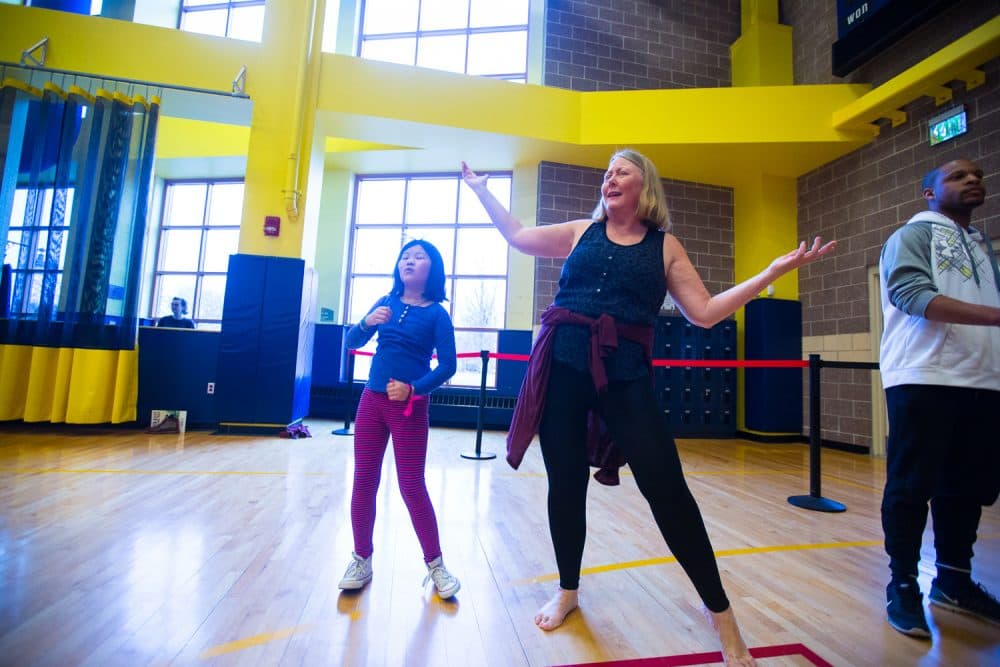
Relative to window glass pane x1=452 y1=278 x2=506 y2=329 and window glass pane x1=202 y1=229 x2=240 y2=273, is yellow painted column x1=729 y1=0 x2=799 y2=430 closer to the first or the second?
window glass pane x1=452 y1=278 x2=506 y2=329

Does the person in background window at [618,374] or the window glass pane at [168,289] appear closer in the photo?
the person in background window at [618,374]

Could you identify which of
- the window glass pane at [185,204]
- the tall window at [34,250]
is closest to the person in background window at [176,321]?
the tall window at [34,250]

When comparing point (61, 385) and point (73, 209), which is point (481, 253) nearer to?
point (73, 209)

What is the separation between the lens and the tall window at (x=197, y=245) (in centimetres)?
717

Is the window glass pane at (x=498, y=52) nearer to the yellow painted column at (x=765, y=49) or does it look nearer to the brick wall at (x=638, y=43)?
the brick wall at (x=638, y=43)

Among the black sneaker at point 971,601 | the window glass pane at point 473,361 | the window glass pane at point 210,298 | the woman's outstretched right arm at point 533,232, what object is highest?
the window glass pane at point 210,298

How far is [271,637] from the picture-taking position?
1239mm

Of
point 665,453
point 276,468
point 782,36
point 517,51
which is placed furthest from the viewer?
point 517,51

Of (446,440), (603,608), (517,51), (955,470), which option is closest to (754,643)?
(603,608)

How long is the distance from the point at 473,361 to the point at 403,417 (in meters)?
4.89

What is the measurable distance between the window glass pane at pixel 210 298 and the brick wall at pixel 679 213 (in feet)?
16.0

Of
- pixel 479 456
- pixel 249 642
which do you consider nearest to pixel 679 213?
pixel 479 456

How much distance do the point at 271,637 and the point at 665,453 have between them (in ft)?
3.73

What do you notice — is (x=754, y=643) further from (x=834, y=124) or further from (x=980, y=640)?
(x=834, y=124)
